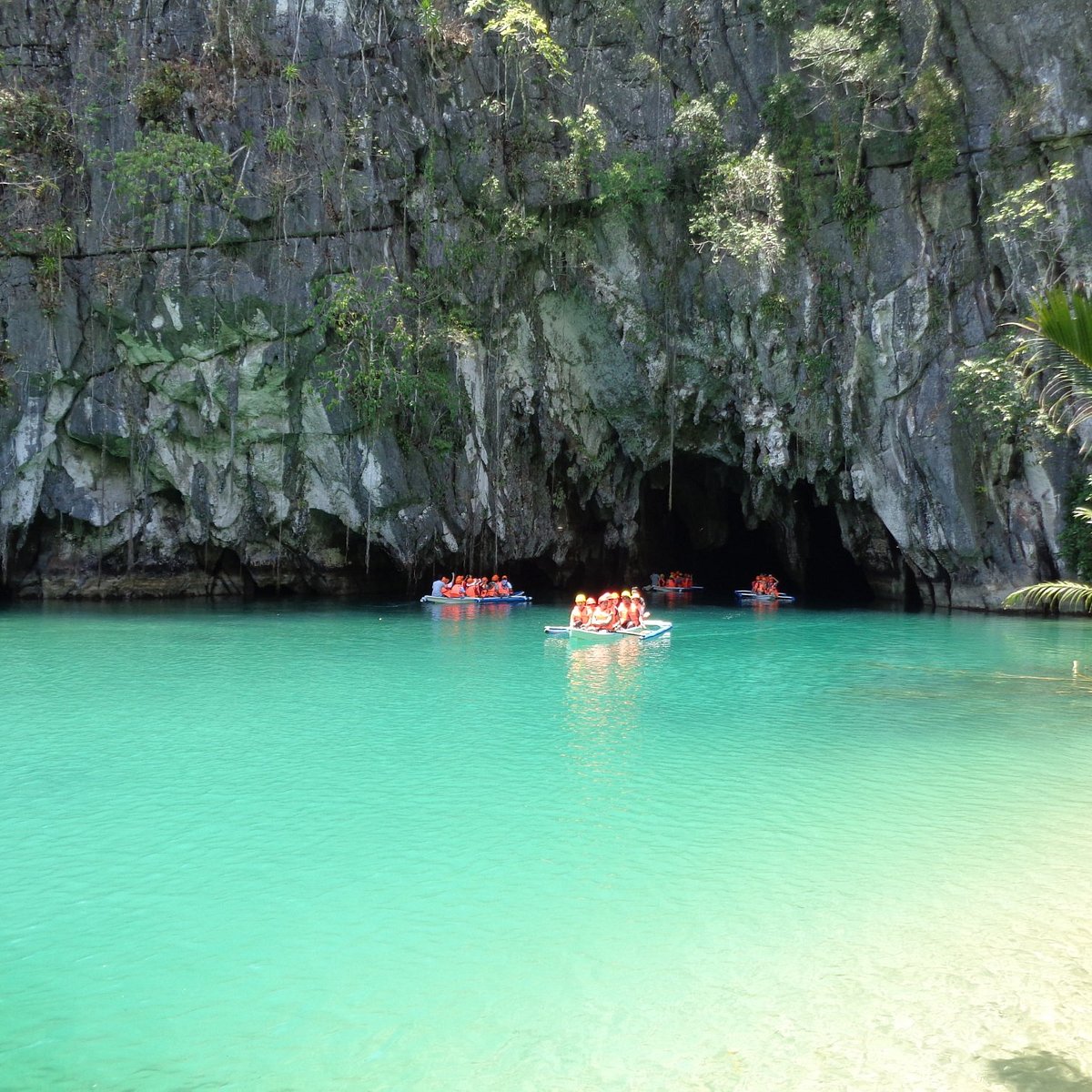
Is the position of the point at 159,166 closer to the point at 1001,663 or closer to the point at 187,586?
the point at 187,586

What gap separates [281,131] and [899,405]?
1740 cm

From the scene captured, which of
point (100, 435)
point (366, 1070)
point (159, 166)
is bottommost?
point (366, 1070)

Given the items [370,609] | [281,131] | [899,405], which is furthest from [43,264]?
[899,405]

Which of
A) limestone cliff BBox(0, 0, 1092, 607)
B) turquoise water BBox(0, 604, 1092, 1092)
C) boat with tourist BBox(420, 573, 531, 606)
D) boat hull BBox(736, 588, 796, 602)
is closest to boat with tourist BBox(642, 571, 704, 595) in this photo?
boat hull BBox(736, 588, 796, 602)

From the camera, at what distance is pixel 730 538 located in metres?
40.2

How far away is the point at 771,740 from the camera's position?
10.6 meters

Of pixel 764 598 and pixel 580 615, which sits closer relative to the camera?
pixel 580 615

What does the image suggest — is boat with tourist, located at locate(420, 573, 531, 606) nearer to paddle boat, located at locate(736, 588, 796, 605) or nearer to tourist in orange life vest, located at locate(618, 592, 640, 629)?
paddle boat, located at locate(736, 588, 796, 605)

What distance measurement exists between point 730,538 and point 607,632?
21107 mm

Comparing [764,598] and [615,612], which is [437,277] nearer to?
[615,612]

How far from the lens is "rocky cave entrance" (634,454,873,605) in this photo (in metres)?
32.1

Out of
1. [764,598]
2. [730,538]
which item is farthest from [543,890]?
[730,538]

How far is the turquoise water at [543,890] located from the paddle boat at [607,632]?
6.69 m

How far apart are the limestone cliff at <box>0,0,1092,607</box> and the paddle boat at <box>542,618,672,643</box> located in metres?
7.86
